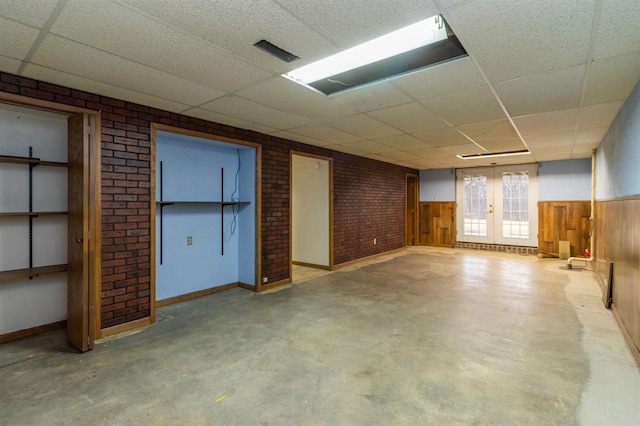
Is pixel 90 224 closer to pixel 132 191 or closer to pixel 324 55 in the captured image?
pixel 132 191

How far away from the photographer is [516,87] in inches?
Answer: 114

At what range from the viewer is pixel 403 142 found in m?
5.49

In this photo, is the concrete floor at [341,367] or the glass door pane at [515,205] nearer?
the concrete floor at [341,367]

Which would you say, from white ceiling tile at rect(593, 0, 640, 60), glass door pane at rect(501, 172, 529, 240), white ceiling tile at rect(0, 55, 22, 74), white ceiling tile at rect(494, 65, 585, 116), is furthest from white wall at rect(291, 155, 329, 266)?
glass door pane at rect(501, 172, 529, 240)

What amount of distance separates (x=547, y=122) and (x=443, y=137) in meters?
1.38

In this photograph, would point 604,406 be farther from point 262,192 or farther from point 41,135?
point 41,135

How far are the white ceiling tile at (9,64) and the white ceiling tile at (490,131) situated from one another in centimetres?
480

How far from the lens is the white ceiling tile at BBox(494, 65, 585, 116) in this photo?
264 cm

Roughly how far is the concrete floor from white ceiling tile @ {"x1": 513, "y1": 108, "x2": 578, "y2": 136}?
7.95 feet

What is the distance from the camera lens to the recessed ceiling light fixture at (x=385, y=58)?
212 cm

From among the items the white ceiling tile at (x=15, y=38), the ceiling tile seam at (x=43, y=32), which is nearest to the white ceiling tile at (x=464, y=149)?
the ceiling tile seam at (x=43, y=32)

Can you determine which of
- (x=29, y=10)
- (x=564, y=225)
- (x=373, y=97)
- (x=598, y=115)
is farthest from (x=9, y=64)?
(x=564, y=225)

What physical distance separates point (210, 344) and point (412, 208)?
324 inches

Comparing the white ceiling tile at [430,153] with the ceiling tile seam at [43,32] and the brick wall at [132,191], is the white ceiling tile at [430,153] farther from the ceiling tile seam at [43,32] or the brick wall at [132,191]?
the ceiling tile seam at [43,32]
